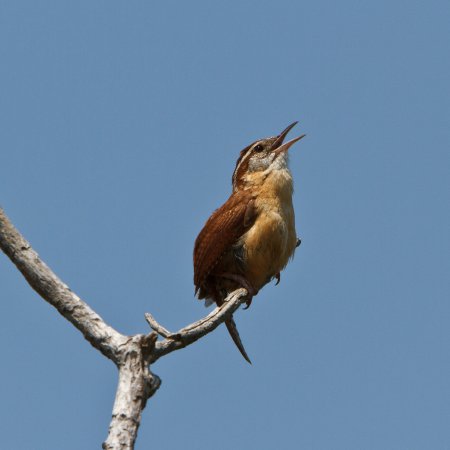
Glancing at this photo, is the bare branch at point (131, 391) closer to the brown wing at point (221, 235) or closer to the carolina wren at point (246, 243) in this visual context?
the carolina wren at point (246, 243)

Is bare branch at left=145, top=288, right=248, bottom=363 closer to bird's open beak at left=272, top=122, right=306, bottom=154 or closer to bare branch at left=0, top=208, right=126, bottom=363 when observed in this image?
bare branch at left=0, top=208, right=126, bottom=363

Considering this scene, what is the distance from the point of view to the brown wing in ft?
29.7

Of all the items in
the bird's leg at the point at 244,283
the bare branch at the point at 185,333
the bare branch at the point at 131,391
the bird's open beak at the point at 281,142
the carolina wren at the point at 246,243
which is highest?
the bird's open beak at the point at 281,142

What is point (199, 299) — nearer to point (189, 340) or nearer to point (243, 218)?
point (243, 218)

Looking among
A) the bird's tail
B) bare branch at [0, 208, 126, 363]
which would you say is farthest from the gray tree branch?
the bird's tail

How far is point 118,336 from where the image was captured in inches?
241

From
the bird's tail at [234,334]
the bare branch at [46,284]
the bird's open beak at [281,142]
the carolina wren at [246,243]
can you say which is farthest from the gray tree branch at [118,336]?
the bird's open beak at [281,142]

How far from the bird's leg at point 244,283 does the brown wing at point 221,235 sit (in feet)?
0.62

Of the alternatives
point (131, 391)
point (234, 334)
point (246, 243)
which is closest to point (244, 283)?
point (246, 243)

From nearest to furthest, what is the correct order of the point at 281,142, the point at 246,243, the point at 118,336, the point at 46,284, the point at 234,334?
the point at 118,336, the point at 46,284, the point at 234,334, the point at 246,243, the point at 281,142

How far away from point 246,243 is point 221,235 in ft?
0.90

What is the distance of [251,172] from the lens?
9.95 m

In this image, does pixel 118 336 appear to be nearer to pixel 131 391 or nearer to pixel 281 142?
pixel 131 391

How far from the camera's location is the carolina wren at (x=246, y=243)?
29.4ft
